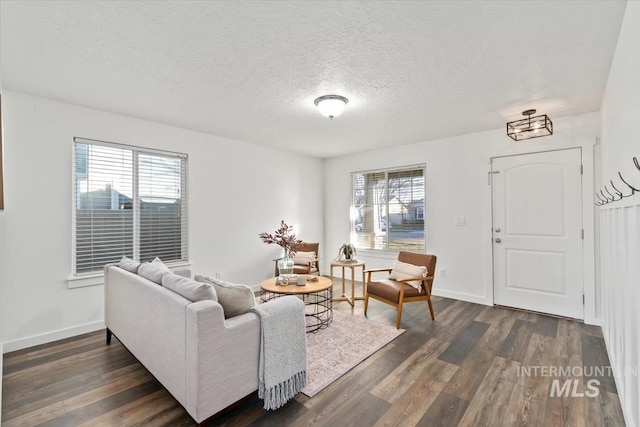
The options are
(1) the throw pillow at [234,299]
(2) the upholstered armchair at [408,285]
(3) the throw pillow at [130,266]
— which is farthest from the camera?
(2) the upholstered armchair at [408,285]

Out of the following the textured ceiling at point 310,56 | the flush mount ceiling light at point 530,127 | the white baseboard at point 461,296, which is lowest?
the white baseboard at point 461,296

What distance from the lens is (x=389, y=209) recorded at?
5387 millimetres

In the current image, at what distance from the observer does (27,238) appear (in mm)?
2926

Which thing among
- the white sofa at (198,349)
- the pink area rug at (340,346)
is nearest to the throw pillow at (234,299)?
the white sofa at (198,349)

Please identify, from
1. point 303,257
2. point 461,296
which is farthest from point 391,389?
point 303,257

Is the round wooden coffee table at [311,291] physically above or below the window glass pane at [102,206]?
below

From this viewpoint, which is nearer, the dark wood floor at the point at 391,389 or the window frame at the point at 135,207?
the dark wood floor at the point at 391,389

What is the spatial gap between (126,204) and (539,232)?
513 centimetres

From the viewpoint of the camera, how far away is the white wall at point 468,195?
3.54 metres

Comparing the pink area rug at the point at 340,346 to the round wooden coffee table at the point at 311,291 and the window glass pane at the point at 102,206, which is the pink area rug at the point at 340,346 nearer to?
the round wooden coffee table at the point at 311,291

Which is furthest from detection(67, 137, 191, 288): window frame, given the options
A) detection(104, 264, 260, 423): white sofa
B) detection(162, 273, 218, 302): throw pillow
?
detection(162, 273, 218, 302): throw pillow

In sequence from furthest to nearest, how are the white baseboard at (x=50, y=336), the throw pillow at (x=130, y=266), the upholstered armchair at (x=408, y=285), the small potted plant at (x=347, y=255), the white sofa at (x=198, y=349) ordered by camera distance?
1. the small potted plant at (x=347, y=255)
2. the upholstered armchair at (x=408, y=285)
3. the white baseboard at (x=50, y=336)
4. the throw pillow at (x=130, y=266)
5. the white sofa at (x=198, y=349)

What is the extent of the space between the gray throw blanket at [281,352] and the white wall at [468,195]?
3.18m

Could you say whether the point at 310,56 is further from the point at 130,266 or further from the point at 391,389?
the point at 391,389
